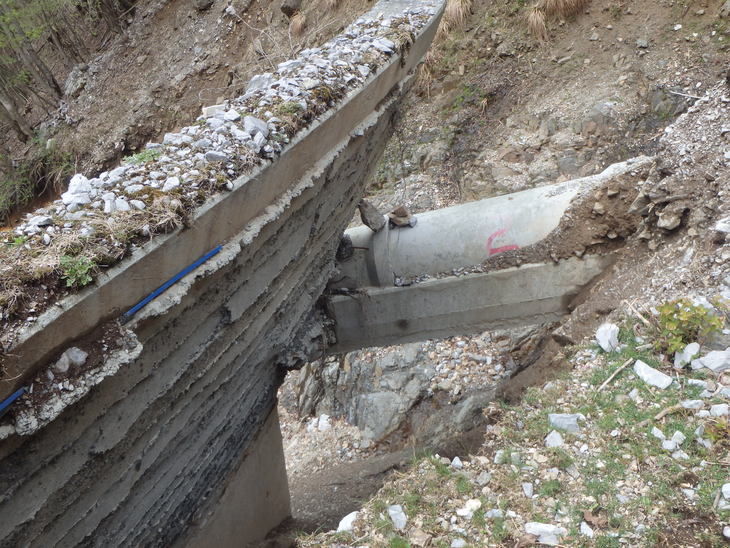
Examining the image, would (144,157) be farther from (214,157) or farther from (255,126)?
(255,126)

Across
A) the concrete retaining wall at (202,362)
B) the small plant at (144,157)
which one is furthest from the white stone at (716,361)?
the small plant at (144,157)

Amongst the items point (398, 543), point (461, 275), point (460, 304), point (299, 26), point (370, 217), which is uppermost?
point (299, 26)

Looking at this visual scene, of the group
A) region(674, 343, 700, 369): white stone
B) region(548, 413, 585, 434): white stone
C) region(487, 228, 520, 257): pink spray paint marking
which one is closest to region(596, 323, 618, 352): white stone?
region(674, 343, 700, 369): white stone

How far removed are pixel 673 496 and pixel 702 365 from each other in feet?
3.10

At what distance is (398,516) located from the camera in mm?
3066

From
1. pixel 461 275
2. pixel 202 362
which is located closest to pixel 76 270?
pixel 202 362

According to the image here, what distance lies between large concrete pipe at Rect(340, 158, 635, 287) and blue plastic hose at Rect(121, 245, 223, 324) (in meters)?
2.93

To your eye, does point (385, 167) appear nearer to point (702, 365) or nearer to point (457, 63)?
point (457, 63)

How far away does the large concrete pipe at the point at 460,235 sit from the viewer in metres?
5.29

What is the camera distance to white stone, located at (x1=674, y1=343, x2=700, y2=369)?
3.27 m

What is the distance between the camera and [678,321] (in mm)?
3387

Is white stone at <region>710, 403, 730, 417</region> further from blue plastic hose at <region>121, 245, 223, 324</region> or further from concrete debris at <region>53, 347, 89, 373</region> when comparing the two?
concrete debris at <region>53, 347, 89, 373</region>

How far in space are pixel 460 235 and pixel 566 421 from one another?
267 cm

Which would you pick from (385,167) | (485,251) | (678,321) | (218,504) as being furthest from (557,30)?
(218,504)
